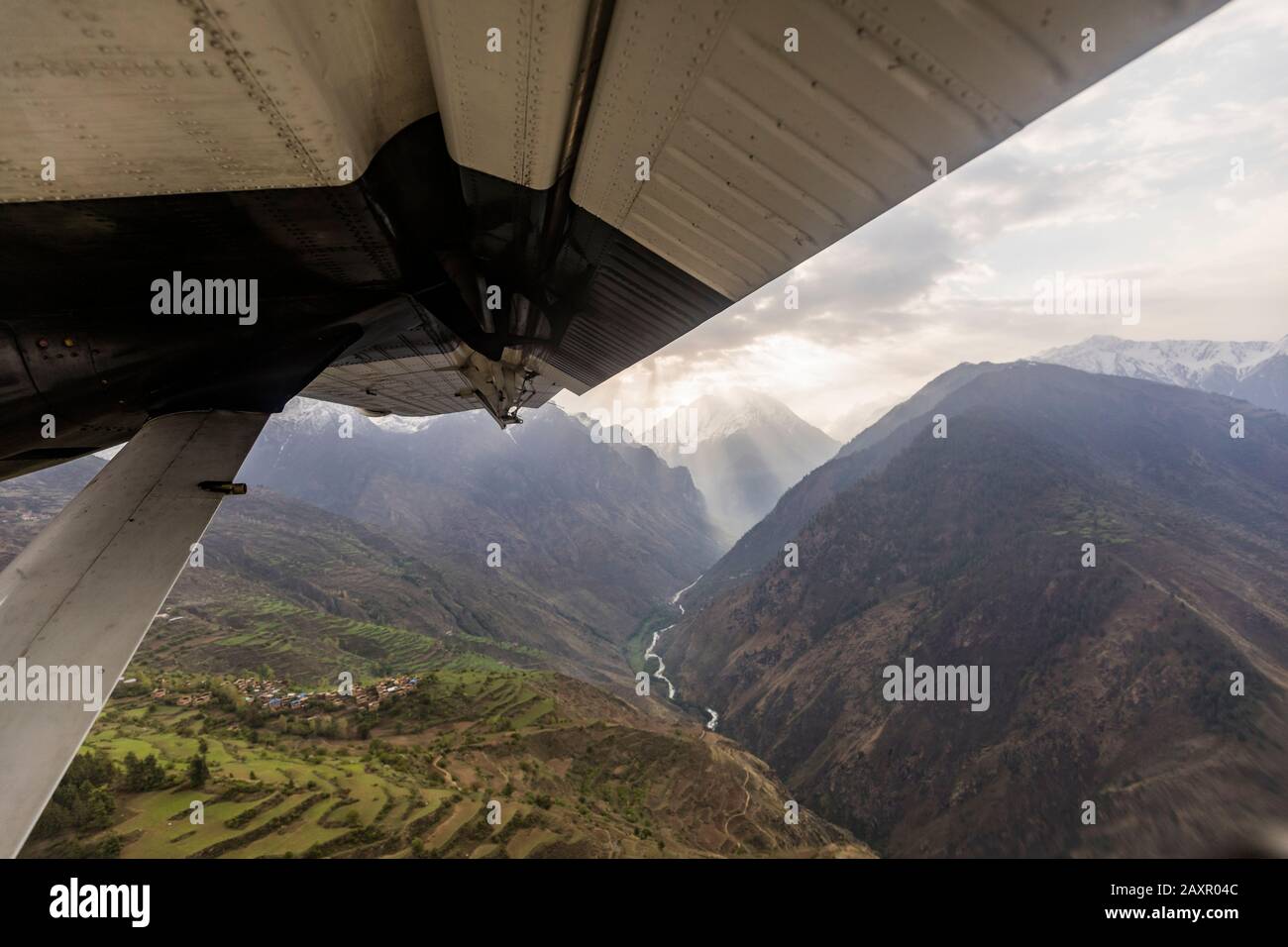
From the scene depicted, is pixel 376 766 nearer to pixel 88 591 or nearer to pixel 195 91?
pixel 88 591

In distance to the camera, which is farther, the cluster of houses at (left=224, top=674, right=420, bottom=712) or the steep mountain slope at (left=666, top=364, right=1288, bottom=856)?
the steep mountain slope at (left=666, top=364, right=1288, bottom=856)

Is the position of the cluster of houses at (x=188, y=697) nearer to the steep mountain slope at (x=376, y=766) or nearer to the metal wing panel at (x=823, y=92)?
the steep mountain slope at (x=376, y=766)

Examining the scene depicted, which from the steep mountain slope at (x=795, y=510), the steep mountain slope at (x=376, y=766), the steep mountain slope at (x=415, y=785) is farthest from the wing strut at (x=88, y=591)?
the steep mountain slope at (x=795, y=510)

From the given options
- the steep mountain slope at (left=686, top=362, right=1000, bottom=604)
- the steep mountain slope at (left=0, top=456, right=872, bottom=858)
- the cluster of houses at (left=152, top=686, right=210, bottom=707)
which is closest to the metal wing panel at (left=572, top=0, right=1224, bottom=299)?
the steep mountain slope at (left=0, top=456, right=872, bottom=858)

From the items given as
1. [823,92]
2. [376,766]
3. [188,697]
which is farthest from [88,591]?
[188,697]

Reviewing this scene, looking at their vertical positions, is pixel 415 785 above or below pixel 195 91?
below

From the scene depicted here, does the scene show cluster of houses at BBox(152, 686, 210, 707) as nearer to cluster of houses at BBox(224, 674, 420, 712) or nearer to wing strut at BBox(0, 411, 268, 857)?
cluster of houses at BBox(224, 674, 420, 712)

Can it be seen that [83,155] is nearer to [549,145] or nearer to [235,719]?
[549,145]
